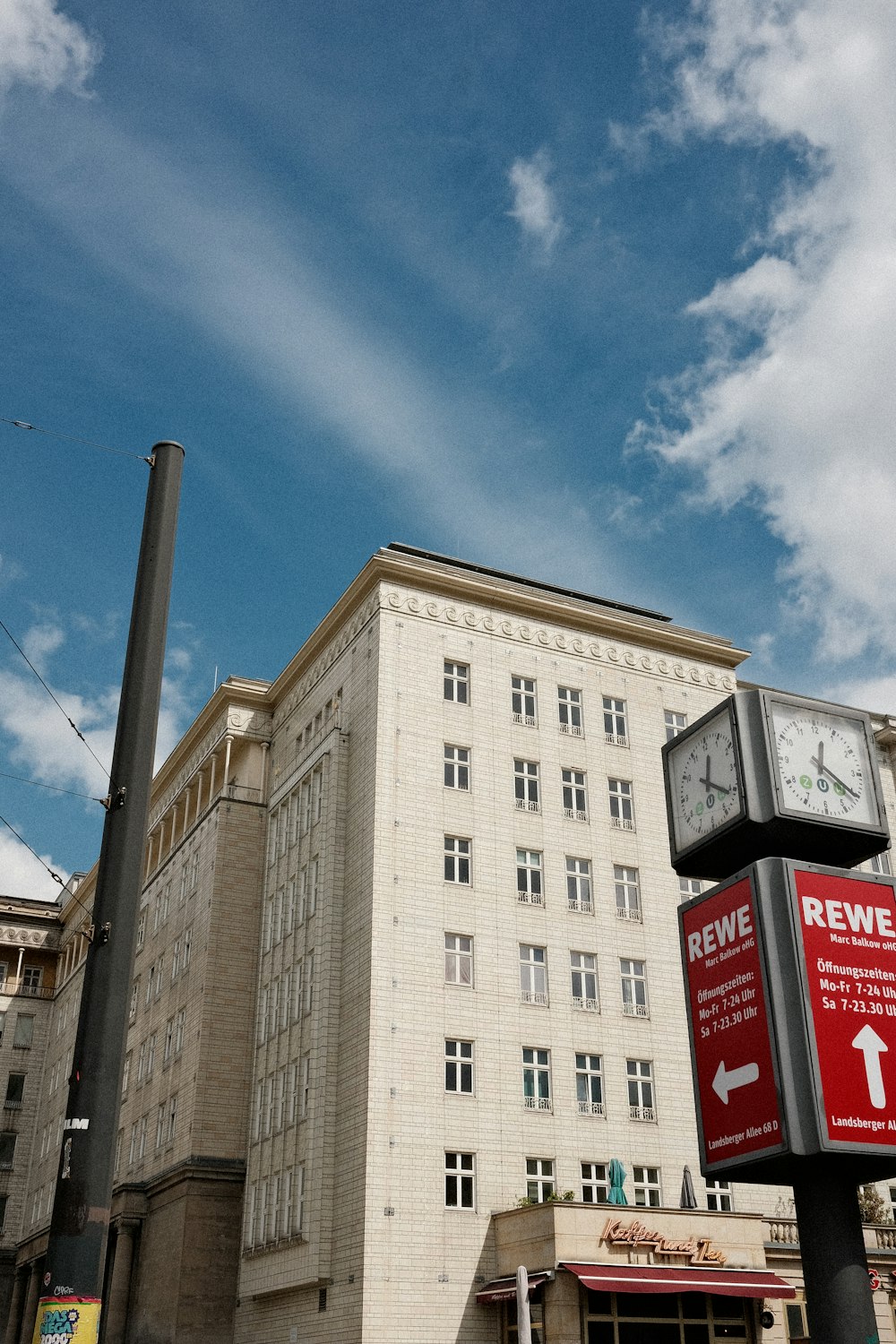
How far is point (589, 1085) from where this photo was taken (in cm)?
4131

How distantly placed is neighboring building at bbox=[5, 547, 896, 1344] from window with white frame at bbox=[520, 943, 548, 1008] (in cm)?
9

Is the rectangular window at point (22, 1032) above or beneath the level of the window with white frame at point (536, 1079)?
above

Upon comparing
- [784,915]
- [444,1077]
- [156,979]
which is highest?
[156,979]

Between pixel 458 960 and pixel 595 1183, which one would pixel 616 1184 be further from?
pixel 458 960

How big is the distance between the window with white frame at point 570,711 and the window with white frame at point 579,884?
490 cm

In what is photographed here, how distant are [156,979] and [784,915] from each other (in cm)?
4662

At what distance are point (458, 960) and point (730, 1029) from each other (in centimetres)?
2646

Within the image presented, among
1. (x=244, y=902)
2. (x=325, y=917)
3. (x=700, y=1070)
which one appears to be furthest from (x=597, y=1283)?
(x=244, y=902)

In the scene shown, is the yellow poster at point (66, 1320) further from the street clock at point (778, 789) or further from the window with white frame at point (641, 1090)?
the window with white frame at point (641, 1090)

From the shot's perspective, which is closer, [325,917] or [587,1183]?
[587,1183]

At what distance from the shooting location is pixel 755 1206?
4138 centimetres

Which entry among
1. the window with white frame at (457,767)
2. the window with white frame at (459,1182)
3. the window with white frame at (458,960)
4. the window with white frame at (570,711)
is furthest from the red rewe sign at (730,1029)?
the window with white frame at (570,711)

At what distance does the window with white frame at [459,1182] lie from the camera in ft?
124

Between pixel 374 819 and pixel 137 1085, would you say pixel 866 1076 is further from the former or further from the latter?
pixel 137 1085
